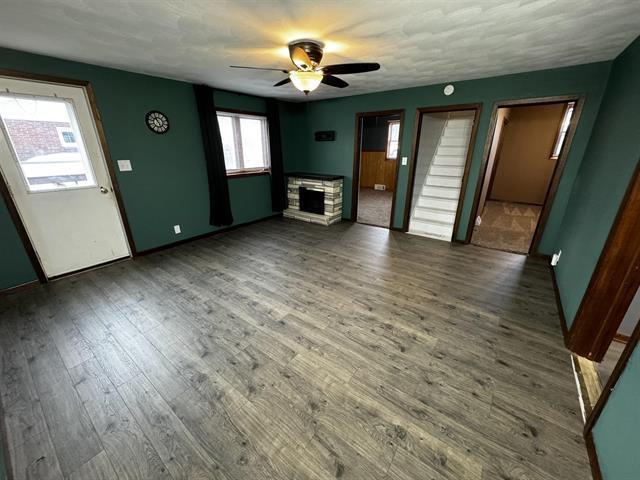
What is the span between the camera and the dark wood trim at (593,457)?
1177mm

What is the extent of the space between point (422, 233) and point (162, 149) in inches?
174

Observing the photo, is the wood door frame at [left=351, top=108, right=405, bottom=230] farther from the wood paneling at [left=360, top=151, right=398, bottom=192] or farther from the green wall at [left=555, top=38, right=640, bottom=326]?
the wood paneling at [left=360, top=151, right=398, bottom=192]

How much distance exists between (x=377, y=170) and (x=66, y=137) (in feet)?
25.7

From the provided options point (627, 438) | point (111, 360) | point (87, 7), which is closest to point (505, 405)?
point (627, 438)

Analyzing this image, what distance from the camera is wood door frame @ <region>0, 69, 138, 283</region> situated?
2.49 m

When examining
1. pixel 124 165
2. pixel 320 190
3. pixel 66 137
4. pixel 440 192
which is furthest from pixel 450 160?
pixel 66 137

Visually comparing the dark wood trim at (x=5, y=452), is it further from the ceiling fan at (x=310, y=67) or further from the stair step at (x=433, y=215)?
the stair step at (x=433, y=215)

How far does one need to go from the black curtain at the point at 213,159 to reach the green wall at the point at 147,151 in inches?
3.8

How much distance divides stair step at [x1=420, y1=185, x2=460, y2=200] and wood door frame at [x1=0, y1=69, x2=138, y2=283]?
199 inches

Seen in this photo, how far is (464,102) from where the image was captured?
3594mm

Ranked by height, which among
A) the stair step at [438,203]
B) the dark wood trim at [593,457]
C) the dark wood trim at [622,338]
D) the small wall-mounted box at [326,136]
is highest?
the small wall-mounted box at [326,136]

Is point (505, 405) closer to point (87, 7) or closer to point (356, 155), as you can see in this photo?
point (87, 7)

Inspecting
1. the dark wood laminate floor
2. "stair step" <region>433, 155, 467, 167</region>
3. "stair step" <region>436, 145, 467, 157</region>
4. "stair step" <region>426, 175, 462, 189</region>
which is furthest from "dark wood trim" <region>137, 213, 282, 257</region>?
"stair step" <region>436, 145, 467, 157</region>

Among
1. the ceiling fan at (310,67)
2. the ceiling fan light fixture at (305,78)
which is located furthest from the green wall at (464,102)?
the ceiling fan light fixture at (305,78)
